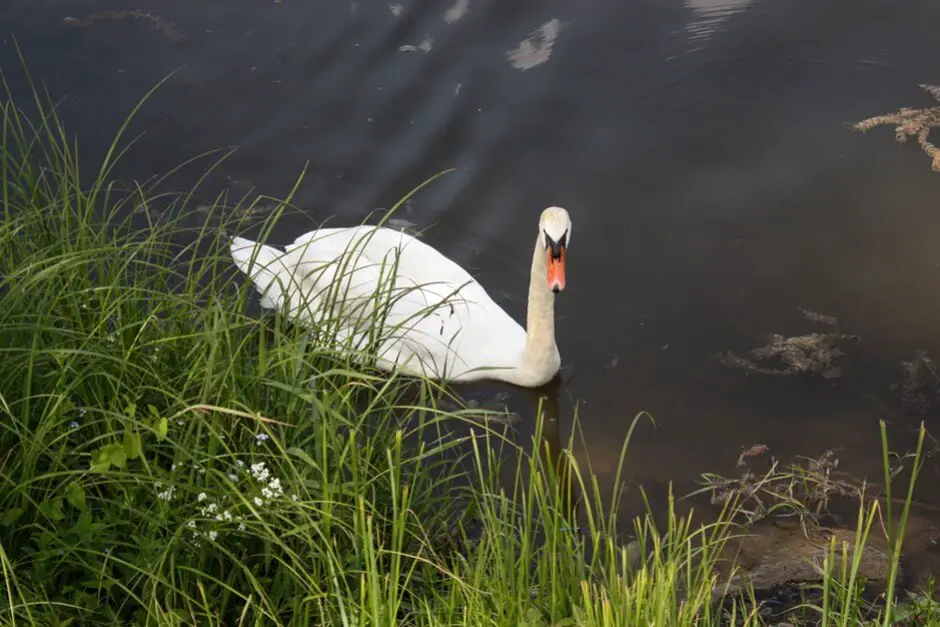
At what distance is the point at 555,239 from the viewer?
5.13 m

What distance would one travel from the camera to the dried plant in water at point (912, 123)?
6.73 m

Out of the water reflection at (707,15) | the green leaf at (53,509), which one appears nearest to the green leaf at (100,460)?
the green leaf at (53,509)

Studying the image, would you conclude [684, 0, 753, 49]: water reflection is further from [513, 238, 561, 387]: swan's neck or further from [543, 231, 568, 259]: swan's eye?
[543, 231, 568, 259]: swan's eye

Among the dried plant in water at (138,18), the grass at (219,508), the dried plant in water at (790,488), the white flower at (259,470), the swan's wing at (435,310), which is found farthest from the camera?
the dried plant in water at (138,18)

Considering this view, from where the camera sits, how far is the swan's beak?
5.14m

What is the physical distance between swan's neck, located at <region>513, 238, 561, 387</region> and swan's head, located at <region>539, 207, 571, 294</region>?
0.12 meters

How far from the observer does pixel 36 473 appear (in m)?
3.33

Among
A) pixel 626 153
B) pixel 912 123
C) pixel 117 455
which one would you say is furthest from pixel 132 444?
pixel 912 123

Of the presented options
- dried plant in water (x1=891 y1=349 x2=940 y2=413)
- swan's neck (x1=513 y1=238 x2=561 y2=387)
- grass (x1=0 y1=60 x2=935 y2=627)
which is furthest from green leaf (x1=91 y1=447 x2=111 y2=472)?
dried plant in water (x1=891 y1=349 x2=940 y2=413)

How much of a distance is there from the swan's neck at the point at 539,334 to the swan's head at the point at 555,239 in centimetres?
12

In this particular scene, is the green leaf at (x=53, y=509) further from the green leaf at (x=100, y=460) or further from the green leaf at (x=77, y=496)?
the green leaf at (x=100, y=460)

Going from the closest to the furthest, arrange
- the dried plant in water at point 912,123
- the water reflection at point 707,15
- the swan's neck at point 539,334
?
1. the swan's neck at point 539,334
2. the dried plant in water at point 912,123
3. the water reflection at point 707,15

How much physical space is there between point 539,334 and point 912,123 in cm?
285

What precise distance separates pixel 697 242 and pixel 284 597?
11.9 feet
